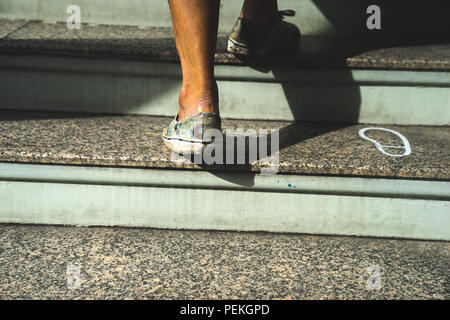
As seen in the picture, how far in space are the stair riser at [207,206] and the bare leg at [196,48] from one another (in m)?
0.22

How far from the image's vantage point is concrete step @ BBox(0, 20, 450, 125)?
5.13ft

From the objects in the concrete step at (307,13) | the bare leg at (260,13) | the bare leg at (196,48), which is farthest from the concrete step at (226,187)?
the concrete step at (307,13)

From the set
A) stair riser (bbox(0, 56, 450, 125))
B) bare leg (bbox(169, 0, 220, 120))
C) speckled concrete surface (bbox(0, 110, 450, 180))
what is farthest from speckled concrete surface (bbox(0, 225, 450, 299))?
stair riser (bbox(0, 56, 450, 125))

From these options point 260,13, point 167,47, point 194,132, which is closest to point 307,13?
point 260,13

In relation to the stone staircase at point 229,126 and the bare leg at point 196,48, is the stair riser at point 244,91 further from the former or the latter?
the bare leg at point 196,48

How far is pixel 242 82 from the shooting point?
5.24 ft

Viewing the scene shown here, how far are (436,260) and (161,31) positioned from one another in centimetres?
145

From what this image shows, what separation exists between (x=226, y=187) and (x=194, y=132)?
8.9 inches

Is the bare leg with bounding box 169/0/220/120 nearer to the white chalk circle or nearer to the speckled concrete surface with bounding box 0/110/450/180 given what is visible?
the speckled concrete surface with bounding box 0/110/450/180

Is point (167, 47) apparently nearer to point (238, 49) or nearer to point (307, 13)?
point (238, 49)

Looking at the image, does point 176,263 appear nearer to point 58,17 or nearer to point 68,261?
Answer: point 68,261

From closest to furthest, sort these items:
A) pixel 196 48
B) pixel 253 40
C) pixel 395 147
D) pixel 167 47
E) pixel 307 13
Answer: pixel 196 48
pixel 395 147
pixel 253 40
pixel 167 47
pixel 307 13

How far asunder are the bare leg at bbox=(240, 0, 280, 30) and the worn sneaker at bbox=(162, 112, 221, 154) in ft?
1.72

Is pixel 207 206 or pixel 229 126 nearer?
pixel 207 206
